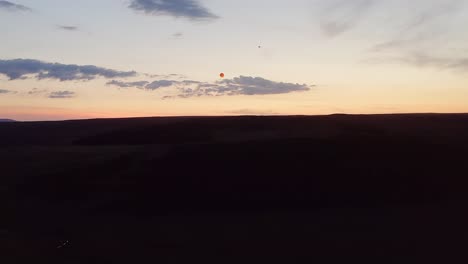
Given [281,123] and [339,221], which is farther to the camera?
[281,123]

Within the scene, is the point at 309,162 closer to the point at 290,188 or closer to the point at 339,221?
the point at 290,188

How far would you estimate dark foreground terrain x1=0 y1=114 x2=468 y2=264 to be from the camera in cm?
1336

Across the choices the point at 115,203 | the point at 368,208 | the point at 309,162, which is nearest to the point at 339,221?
the point at 368,208

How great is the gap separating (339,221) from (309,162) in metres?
6.97

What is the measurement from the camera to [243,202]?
18953mm

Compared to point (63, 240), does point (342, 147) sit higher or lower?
higher

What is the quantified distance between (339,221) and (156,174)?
9.67m

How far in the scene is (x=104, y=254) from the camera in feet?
43.0

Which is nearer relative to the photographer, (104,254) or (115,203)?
(104,254)

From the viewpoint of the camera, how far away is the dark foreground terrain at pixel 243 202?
13.4 meters

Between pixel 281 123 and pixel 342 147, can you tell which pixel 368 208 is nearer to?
pixel 342 147

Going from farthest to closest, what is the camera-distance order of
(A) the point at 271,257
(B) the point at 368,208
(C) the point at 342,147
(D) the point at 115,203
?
1. (C) the point at 342,147
2. (D) the point at 115,203
3. (B) the point at 368,208
4. (A) the point at 271,257

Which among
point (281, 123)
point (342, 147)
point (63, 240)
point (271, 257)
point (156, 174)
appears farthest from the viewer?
point (281, 123)

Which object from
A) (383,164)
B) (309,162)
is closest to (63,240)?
(309,162)
